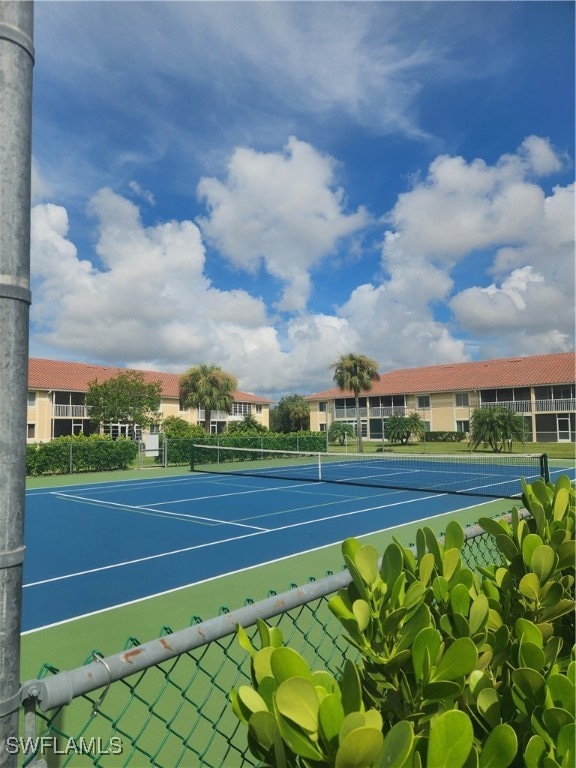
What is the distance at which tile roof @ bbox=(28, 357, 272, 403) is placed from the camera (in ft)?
155

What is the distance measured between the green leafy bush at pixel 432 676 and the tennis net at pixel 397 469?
1452cm

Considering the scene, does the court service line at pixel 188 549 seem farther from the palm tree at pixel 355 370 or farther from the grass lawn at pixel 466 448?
the palm tree at pixel 355 370

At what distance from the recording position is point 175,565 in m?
9.77

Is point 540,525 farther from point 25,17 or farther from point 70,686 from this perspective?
point 25,17

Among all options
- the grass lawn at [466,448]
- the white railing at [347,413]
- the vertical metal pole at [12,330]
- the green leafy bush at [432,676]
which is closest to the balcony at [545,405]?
the grass lawn at [466,448]

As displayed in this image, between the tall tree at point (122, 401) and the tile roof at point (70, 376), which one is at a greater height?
the tile roof at point (70, 376)

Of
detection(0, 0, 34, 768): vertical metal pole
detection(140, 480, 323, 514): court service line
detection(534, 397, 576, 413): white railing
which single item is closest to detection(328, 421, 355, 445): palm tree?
detection(534, 397, 576, 413): white railing

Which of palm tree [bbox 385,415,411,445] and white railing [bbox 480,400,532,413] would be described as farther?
palm tree [bbox 385,415,411,445]

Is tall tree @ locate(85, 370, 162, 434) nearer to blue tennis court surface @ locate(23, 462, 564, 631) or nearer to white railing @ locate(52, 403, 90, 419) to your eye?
white railing @ locate(52, 403, 90, 419)

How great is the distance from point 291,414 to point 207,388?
26436mm

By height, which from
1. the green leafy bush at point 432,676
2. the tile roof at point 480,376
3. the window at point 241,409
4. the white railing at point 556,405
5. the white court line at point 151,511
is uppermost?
the tile roof at point 480,376

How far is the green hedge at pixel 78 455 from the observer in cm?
2594

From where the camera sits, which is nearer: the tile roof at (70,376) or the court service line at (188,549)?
the court service line at (188,549)

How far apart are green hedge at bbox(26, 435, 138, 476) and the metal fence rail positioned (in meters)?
22.1
